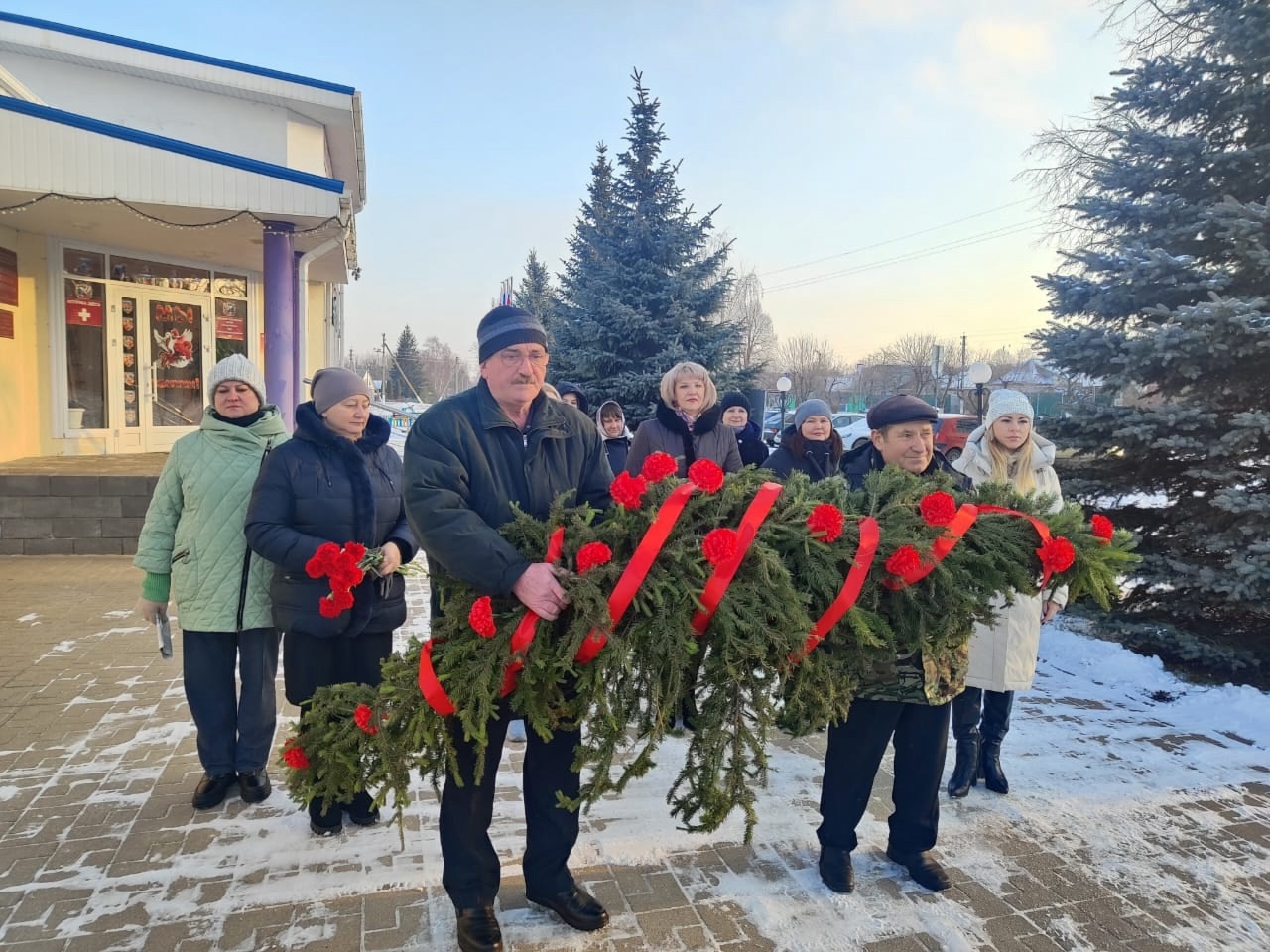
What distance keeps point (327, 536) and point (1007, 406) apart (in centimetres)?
303

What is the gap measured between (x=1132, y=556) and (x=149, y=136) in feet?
30.9

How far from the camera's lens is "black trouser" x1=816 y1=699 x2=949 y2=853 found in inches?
111

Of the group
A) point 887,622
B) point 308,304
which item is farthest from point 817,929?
point 308,304

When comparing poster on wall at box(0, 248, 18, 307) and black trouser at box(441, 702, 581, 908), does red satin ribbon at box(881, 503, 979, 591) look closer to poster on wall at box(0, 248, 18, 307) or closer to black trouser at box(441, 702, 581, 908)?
black trouser at box(441, 702, 581, 908)

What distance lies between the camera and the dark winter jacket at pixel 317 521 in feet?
9.58

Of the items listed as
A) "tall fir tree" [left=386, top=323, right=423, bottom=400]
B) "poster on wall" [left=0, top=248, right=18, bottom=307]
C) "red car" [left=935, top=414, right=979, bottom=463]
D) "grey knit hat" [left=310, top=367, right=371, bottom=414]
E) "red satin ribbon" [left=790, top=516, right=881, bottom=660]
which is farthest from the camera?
"tall fir tree" [left=386, top=323, right=423, bottom=400]

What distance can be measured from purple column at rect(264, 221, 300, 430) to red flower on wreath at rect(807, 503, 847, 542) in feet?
26.7

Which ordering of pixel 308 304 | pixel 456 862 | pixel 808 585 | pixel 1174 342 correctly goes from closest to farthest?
pixel 808 585
pixel 456 862
pixel 1174 342
pixel 308 304

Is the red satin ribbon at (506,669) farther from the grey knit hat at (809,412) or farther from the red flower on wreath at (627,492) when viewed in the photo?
the grey knit hat at (809,412)

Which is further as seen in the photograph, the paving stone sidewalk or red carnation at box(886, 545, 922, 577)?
the paving stone sidewalk

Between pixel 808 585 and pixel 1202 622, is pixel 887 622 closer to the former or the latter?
pixel 808 585

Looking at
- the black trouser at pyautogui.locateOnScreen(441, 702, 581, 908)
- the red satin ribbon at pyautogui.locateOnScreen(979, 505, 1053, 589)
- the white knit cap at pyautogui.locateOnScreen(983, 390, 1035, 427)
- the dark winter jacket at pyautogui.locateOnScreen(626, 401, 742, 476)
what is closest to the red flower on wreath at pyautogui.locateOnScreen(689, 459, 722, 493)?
the black trouser at pyautogui.locateOnScreen(441, 702, 581, 908)

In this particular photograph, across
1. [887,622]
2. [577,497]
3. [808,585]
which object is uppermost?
[577,497]

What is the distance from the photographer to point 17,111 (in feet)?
25.0
